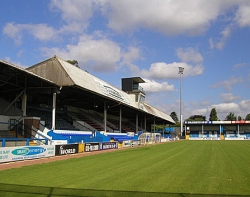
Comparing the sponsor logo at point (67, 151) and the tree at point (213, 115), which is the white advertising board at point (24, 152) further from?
the tree at point (213, 115)

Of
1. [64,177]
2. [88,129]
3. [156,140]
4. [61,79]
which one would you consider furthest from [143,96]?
[64,177]

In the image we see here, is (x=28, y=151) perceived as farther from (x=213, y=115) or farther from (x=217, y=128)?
(x=213, y=115)

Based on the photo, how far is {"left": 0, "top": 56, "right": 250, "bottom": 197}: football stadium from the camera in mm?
9430

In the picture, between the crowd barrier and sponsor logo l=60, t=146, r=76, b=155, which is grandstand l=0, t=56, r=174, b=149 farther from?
sponsor logo l=60, t=146, r=76, b=155

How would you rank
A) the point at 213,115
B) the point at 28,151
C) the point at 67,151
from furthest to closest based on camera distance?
1. the point at 213,115
2. the point at 67,151
3. the point at 28,151

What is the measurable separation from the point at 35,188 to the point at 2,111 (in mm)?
21219

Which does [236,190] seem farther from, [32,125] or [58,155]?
[32,125]

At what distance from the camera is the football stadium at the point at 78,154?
9430 millimetres

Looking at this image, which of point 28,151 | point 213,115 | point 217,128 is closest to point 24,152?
point 28,151

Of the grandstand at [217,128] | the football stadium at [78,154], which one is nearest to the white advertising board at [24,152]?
the football stadium at [78,154]

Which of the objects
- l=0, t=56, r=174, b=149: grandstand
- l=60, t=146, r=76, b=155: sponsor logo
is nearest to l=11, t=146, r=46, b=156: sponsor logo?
l=0, t=56, r=174, b=149: grandstand

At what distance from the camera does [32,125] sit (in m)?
26.3

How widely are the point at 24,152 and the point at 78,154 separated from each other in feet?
20.7

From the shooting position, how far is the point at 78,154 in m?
24.8
